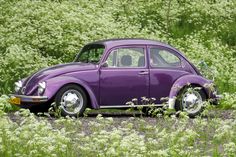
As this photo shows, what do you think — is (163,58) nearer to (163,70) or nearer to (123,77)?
(163,70)

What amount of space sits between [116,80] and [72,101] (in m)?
1.06

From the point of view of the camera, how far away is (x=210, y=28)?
75.8ft

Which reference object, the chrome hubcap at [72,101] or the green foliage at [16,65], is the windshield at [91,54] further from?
the green foliage at [16,65]

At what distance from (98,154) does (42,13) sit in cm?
1326

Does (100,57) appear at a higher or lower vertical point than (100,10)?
lower

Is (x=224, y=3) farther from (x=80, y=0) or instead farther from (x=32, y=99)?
(x=32, y=99)

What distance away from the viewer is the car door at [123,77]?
1263 cm

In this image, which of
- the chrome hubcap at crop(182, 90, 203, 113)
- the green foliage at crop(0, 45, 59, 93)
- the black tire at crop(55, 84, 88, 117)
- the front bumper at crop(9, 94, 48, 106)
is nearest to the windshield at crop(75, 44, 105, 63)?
the black tire at crop(55, 84, 88, 117)

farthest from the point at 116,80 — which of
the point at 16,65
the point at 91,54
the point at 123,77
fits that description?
the point at 16,65

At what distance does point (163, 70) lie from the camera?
13.0 metres

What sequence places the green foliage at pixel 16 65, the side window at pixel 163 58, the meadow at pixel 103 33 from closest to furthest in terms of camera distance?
1. the side window at pixel 163 58
2. the meadow at pixel 103 33
3. the green foliage at pixel 16 65

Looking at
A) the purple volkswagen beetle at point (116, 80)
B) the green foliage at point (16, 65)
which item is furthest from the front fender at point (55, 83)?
the green foliage at point (16, 65)

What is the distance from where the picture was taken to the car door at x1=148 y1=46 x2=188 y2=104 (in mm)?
12973

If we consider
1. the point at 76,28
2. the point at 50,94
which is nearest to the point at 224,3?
the point at 76,28
